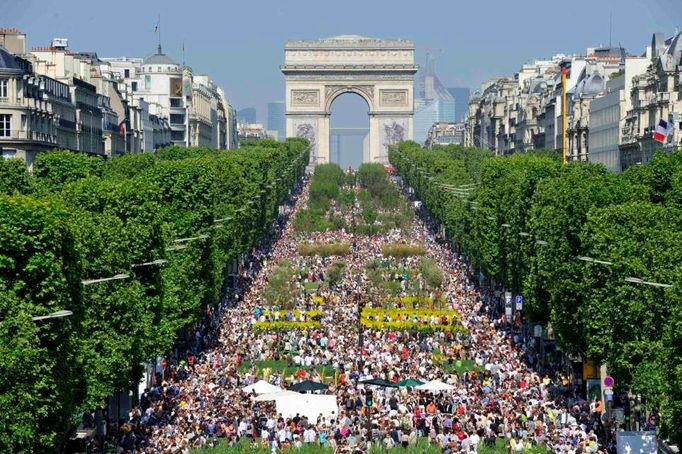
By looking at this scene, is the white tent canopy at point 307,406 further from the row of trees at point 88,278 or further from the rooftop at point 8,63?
the rooftop at point 8,63

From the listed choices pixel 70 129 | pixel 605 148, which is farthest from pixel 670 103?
pixel 70 129

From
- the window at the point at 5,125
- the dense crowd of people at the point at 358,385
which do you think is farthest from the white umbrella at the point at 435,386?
the window at the point at 5,125

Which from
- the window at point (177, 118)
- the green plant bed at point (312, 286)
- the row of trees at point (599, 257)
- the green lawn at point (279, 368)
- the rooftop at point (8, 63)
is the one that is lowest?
the green lawn at point (279, 368)

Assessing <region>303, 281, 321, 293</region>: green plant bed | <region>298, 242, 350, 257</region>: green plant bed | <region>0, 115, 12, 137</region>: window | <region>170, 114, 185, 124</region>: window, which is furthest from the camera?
<region>170, 114, 185, 124</region>: window

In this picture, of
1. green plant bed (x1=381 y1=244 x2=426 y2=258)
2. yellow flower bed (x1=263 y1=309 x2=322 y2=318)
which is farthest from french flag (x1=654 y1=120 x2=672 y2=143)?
yellow flower bed (x1=263 y1=309 x2=322 y2=318)

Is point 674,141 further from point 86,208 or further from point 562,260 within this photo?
point 86,208

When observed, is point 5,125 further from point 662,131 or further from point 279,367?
point 279,367

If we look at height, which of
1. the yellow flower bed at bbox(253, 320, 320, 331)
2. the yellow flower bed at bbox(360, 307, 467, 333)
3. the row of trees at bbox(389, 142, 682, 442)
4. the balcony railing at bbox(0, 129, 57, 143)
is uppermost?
the balcony railing at bbox(0, 129, 57, 143)

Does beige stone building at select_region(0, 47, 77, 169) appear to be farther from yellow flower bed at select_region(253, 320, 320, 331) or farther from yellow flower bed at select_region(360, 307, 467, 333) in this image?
yellow flower bed at select_region(360, 307, 467, 333)
